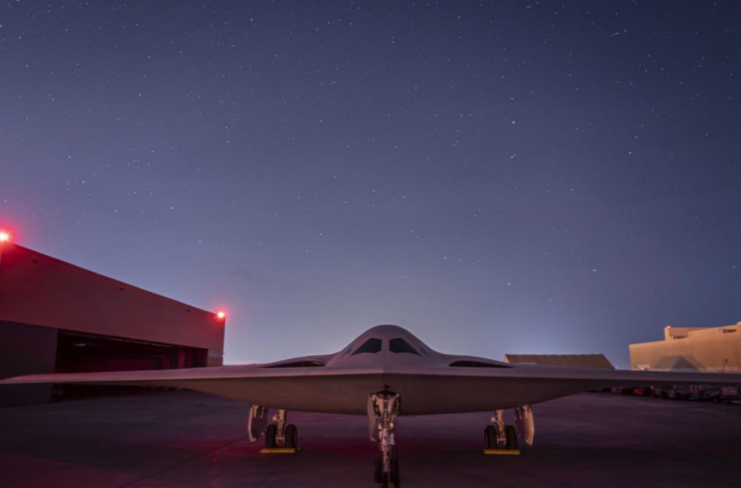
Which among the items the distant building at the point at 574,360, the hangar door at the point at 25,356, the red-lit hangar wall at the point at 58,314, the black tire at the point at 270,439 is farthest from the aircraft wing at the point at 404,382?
the distant building at the point at 574,360

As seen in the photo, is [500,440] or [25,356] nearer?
[500,440]

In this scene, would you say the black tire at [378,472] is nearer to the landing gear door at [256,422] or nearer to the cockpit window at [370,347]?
the cockpit window at [370,347]

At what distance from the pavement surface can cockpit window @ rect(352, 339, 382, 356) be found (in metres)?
1.79

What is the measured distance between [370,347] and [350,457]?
2.08 metres

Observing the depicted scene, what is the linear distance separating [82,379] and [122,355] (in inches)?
1799

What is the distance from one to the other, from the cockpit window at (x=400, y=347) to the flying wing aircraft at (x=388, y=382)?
0.02 m

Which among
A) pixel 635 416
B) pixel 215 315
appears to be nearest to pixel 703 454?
pixel 635 416

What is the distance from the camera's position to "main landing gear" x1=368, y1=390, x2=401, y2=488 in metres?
6.52

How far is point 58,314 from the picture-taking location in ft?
81.5

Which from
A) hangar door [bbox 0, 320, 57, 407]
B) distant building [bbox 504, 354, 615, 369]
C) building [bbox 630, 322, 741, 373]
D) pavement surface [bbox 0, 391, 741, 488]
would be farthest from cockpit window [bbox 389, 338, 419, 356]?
distant building [bbox 504, 354, 615, 369]

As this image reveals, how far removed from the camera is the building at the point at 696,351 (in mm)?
37781

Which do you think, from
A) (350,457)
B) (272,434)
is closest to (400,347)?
(350,457)

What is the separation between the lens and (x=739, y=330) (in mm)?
37406

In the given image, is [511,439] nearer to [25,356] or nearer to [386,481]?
[386,481]
